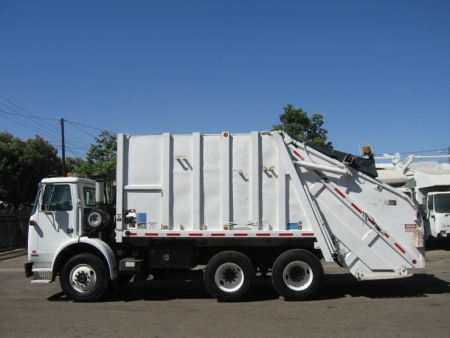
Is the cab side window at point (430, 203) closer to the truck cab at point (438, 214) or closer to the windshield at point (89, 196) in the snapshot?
the truck cab at point (438, 214)

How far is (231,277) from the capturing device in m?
8.98

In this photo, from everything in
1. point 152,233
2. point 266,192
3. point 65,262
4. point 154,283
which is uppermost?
point 266,192

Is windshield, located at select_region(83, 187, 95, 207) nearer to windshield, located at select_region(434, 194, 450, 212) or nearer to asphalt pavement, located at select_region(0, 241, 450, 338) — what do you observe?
asphalt pavement, located at select_region(0, 241, 450, 338)

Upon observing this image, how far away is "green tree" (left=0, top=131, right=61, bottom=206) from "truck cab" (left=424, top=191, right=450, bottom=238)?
22.0 m

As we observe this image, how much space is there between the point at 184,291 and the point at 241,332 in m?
3.81

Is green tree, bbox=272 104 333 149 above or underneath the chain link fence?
above

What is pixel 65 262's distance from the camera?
9.34m

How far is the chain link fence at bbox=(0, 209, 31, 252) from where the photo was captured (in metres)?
18.9

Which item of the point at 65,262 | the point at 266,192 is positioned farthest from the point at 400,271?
the point at 65,262

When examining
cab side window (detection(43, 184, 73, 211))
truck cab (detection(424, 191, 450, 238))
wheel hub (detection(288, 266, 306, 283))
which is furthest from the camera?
truck cab (detection(424, 191, 450, 238))

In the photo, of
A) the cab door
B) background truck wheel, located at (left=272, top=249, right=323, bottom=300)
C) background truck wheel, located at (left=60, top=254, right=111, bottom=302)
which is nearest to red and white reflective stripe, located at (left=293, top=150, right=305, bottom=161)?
background truck wheel, located at (left=272, top=249, right=323, bottom=300)

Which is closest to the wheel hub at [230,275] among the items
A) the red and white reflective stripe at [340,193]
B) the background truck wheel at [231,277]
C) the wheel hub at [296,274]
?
the background truck wheel at [231,277]

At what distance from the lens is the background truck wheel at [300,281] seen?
347 inches

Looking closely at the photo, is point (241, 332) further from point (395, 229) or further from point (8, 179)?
point (8, 179)
